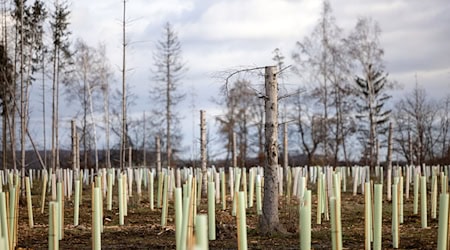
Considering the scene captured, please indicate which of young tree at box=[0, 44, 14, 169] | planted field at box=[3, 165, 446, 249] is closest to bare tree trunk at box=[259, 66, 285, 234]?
planted field at box=[3, 165, 446, 249]

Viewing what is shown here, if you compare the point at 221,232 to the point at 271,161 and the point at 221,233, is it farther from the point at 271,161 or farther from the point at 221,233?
the point at 271,161

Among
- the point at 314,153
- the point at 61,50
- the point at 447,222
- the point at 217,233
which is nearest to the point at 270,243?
the point at 217,233

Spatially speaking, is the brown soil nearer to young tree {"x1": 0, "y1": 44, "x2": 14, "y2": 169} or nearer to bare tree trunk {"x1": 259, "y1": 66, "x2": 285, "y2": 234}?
bare tree trunk {"x1": 259, "y1": 66, "x2": 285, "y2": 234}

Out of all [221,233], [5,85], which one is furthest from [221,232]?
[5,85]

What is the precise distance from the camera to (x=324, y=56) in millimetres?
34219

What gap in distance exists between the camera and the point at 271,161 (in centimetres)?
1205

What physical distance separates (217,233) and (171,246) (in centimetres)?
118

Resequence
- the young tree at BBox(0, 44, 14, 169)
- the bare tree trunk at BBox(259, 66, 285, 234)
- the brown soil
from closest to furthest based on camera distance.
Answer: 1. the brown soil
2. the bare tree trunk at BBox(259, 66, 285, 234)
3. the young tree at BBox(0, 44, 14, 169)

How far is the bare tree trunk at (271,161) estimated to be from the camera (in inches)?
472

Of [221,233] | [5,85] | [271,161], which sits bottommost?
[221,233]

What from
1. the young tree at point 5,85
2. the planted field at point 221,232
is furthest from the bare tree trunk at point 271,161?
the young tree at point 5,85

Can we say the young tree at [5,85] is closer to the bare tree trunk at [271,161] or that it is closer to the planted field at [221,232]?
the planted field at [221,232]

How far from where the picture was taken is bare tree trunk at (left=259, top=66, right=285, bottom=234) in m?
12.0

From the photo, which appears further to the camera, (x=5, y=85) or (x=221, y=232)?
(x=5, y=85)
